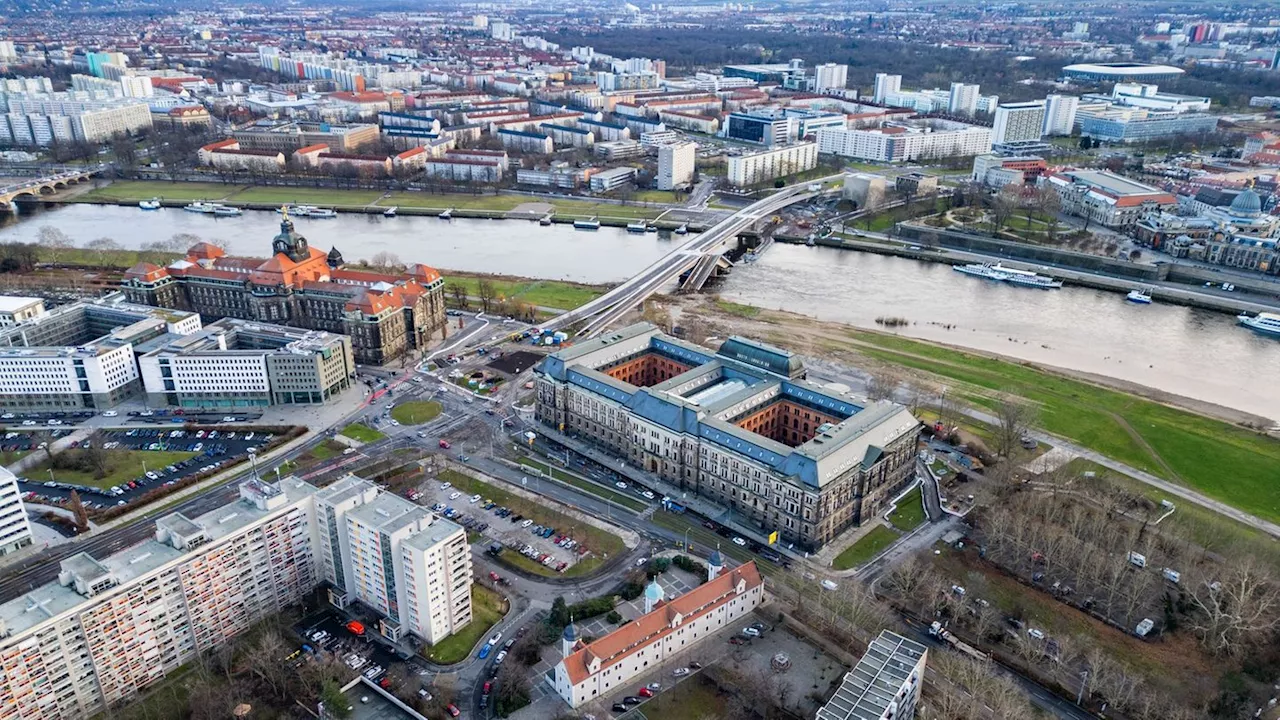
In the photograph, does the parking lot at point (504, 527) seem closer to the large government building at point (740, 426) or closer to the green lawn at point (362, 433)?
the green lawn at point (362, 433)

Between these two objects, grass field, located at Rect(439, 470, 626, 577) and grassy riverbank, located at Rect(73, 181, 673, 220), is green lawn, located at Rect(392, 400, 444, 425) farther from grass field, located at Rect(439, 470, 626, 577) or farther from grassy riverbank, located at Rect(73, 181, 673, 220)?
grassy riverbank, located at Rect(73, 181, 673, 220)

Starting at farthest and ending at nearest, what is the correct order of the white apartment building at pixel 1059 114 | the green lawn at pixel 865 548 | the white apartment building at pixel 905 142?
the white apartment building at pixel 1059 114
the white apartment building at pixel 905 142
the green lawn at pixel 865 548

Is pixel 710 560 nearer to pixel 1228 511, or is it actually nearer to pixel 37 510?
pixel 1228 511

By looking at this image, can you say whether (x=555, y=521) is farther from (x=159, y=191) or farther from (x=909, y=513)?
(x=159, y=191)

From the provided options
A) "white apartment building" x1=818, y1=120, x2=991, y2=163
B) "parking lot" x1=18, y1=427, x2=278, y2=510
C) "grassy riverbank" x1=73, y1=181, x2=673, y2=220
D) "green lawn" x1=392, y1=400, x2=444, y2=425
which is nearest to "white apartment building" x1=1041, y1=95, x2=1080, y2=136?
"white apartment building" x1=818, y1=120, x2=991, y2=163

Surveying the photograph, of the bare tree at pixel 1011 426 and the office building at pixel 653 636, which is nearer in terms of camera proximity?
the office building at pixel 653 636

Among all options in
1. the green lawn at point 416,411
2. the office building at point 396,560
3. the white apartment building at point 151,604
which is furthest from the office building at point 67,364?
the office building at point 396,560
